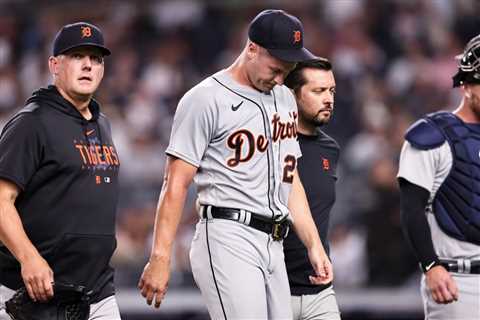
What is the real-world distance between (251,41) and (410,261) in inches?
167

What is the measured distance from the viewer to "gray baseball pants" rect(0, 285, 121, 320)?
4.76m

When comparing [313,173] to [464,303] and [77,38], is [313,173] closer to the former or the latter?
[464,303]

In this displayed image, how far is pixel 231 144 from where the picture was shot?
472 cm

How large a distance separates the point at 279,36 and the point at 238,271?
1.09 metres

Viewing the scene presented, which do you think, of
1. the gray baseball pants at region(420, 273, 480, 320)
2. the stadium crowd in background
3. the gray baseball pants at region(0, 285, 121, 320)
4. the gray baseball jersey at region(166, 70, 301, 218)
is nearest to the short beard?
the gray baseball pants at region(420, 273, 480, 320)

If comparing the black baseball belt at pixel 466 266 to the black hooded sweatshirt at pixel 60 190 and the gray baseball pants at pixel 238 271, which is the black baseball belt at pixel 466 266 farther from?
the black hooded sweatshirt at pixel 60 190

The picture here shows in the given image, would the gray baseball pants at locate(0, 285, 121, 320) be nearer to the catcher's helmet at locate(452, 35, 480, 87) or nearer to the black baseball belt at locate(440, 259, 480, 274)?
the black baseball belt at locate(440, 259, 480, 274)

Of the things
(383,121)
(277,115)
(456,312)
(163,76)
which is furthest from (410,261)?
(163,76)

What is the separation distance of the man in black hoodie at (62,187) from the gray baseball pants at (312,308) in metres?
0.97

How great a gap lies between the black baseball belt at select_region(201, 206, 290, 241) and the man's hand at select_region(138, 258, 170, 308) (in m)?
0.38

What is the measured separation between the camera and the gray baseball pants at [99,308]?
15.6 feet

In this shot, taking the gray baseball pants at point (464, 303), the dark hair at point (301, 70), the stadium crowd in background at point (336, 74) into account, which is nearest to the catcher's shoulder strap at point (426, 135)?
the dark hair at point (301, 70)

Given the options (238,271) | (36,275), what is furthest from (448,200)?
(36,275)

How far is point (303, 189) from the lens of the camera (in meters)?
5.18
